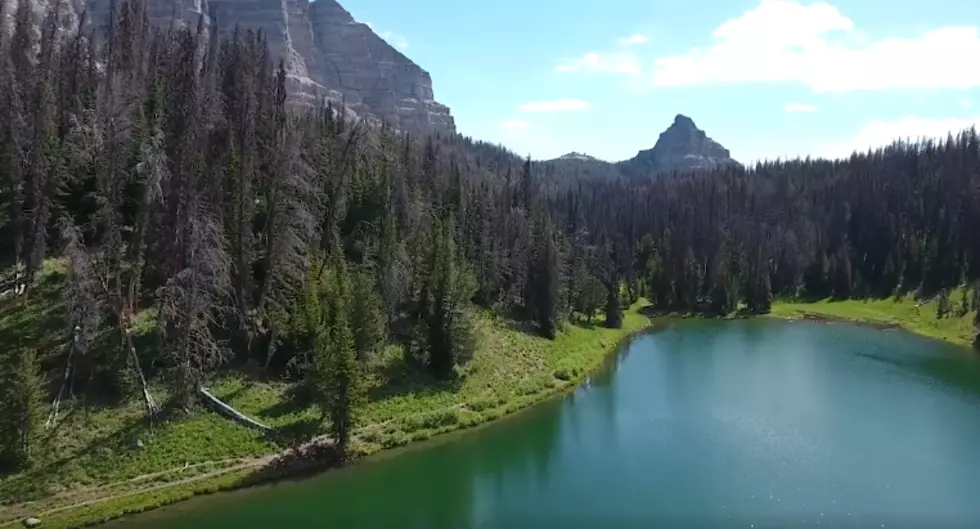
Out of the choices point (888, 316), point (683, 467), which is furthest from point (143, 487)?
point (888, 316)

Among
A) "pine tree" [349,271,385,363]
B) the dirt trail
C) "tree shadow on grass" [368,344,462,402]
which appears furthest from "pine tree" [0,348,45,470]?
"tree shadow on grass" [368,344,462,402]

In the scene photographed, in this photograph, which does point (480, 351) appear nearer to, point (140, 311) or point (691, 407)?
point (691, 407)

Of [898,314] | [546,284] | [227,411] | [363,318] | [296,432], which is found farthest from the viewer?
[898,314]

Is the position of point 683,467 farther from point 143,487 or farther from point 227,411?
point 143,487

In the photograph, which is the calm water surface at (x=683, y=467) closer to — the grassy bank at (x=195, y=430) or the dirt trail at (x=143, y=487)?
the grassy bank at (x=195, y=430)

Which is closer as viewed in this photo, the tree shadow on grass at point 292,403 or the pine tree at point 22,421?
the pine tree at point 22,421

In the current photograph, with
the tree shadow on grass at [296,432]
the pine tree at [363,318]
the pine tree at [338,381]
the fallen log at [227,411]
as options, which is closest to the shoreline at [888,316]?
the pine tree at [363,318]

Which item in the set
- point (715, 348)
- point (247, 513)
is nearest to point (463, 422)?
point (247, 513)
